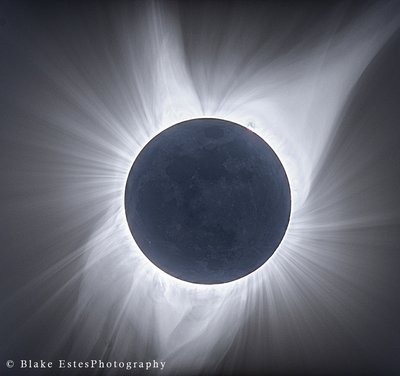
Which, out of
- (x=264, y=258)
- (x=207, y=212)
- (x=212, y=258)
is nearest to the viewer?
(x=207, y=212)

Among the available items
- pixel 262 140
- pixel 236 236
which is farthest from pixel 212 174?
pixel 262 140

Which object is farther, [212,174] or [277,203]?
[277,203]

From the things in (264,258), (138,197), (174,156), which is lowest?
(264,258)

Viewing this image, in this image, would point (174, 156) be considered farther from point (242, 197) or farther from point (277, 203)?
point (277, 203)

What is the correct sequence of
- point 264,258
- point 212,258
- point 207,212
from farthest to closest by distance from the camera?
point 264,258 → point 212,258 → point 207,212

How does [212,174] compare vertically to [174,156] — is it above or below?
below

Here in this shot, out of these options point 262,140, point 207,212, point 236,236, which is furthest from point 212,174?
point 262,140
